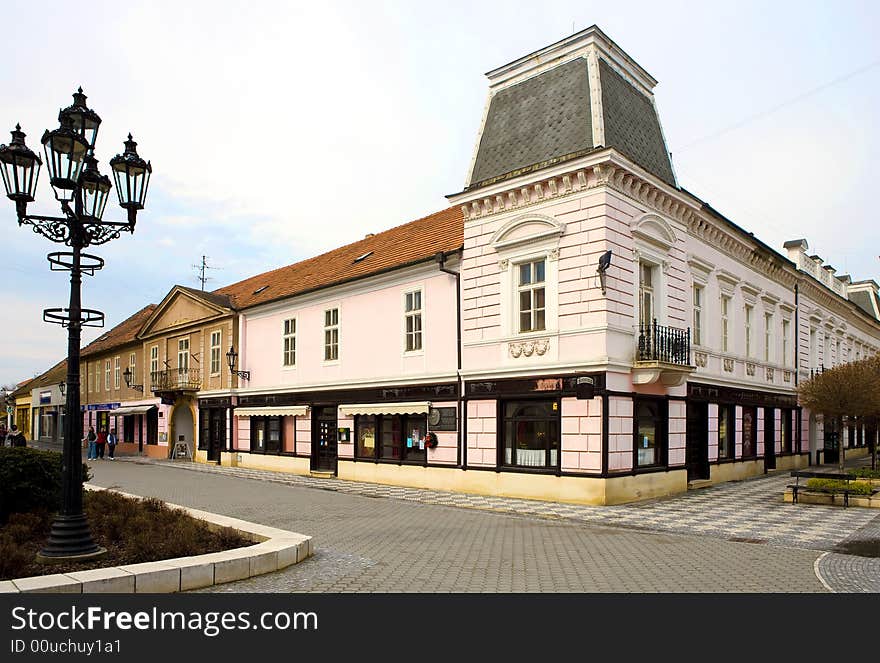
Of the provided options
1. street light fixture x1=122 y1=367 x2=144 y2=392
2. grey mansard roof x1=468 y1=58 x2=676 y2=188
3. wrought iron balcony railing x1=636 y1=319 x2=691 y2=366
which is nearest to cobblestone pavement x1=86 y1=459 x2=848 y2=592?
wrought iron balcony railing x1=636 y1=319 x2=691 y2=366

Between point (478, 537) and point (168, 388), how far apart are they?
24.8m

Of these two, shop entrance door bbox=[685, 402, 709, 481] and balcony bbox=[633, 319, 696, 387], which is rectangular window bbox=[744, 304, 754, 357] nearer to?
shop entrance door bbox=[685, 402, 709, 481]

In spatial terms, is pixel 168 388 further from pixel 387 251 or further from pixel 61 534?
pixel 61 534

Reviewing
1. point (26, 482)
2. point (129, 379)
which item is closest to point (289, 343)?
point (26, 482)

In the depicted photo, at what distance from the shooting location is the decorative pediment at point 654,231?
17172 millimetres

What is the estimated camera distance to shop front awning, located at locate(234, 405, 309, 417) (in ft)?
83.1

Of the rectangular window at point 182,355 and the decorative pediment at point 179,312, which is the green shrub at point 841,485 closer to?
the decorative pediment at point 179,312

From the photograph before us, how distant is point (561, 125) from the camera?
695 inches

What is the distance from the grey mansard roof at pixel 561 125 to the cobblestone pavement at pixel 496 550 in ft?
26.7

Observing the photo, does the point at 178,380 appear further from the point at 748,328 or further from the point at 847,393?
the point at 847,393

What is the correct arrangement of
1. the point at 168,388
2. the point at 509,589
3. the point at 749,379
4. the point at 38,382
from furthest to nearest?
the point at 38,382, the point at 168,388, the point at 749,379, the point at 509,589

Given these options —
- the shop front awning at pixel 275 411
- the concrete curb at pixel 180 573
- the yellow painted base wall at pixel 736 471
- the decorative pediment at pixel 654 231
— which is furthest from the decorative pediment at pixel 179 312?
the concrete curb at pixel 180 573
